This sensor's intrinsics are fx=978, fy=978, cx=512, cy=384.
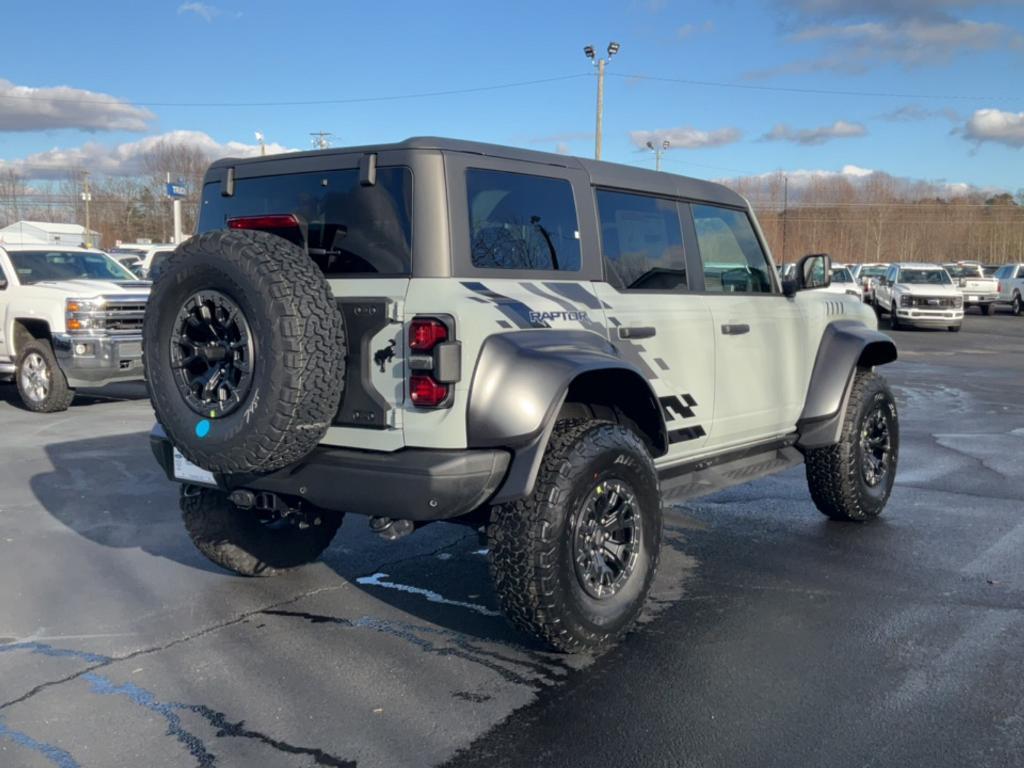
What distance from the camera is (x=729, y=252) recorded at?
5637 mm

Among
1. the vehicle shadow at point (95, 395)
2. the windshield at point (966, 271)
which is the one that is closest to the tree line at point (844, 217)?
the windshield at point (966, 271)

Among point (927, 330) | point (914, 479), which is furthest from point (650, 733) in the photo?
point (927, 330)

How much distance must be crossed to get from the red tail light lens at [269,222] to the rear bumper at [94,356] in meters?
6.98

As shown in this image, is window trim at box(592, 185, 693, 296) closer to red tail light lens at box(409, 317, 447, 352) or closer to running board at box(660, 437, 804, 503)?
running board at box(660, 437, 804, 503)

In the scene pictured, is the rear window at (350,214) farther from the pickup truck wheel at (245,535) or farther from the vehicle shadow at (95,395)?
the vehicle shadow at (95,395)

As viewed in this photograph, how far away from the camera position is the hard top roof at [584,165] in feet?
13.2

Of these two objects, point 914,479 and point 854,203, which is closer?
point 914,479

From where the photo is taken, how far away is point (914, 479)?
25.2 feet

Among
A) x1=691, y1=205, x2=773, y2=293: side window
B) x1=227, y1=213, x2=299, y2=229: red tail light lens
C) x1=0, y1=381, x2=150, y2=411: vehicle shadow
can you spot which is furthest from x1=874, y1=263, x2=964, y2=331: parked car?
x1=227, y1=213, x2=299, y2=229: red tail light lens

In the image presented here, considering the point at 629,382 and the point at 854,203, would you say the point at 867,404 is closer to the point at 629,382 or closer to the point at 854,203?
the point at 629,382

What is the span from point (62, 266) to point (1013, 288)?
31305 mm

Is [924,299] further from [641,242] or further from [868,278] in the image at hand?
[641,242]

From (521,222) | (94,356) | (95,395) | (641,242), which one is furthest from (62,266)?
(521,222)

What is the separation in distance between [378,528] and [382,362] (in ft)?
2.26
